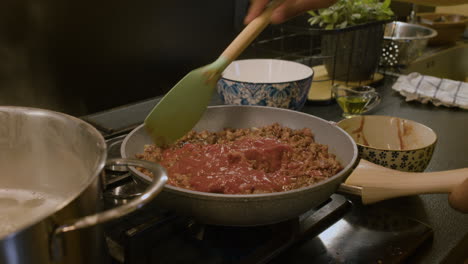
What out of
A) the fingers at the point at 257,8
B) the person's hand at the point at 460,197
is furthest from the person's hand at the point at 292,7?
the person's hand at the point at 460,197

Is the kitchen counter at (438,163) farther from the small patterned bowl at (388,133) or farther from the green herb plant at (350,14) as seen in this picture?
the green herb plant at (350,14)

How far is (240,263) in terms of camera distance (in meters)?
0.60

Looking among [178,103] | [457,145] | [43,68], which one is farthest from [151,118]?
[457,145]

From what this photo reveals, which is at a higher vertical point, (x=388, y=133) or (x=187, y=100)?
(x=187, y=100)

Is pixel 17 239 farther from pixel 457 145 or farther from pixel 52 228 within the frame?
pixel 457 145

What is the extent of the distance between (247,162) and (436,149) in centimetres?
54

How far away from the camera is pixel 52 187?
1.98 feet

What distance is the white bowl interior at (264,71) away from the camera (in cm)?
119

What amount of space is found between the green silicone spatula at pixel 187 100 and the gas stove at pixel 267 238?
0.40 feet

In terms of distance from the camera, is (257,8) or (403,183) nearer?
(403,183)

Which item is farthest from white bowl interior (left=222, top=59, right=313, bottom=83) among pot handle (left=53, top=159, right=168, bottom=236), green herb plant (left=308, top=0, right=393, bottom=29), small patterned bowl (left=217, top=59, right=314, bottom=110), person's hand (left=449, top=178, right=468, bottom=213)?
pot handle (left=53, top=159, right=168, bottom=236)

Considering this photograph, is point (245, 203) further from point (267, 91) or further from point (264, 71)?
point (264, 71)

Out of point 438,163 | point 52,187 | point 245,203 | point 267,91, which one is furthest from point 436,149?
point 52,187

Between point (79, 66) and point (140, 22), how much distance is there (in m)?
0.21
